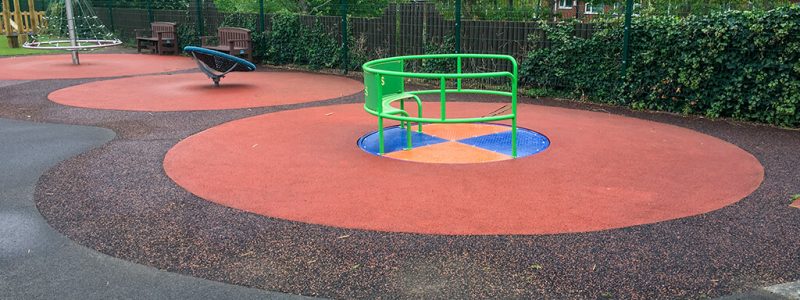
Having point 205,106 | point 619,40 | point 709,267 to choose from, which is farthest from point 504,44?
point 709,267

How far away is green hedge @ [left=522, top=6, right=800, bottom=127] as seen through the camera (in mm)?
7711

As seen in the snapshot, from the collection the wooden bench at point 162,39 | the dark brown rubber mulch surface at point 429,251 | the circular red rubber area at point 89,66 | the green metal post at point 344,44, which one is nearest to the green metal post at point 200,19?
the circular red rubber area at point 89,66

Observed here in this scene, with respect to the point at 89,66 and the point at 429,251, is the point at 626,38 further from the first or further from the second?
the point at 89,66

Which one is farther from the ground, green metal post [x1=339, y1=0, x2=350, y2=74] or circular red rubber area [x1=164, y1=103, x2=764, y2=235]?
green metal post [x1=339, y1=0, x2=350, y2=74]

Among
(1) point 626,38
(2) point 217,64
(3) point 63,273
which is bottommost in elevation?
(3) point 63,273

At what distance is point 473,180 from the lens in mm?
5391

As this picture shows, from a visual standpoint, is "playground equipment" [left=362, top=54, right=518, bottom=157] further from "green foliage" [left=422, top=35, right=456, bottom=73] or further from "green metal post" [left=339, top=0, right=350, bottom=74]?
"green metal post" [left=339, top=0, right=350, bottom=74]

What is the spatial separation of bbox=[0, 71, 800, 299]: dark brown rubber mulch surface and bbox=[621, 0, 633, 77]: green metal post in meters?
4.19

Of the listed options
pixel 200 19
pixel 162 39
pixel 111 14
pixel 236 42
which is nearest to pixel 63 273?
pixel 236 42

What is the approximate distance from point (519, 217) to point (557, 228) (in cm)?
32

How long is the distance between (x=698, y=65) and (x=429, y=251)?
611 cm

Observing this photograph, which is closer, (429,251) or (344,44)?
(429,251)

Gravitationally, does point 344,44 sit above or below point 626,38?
below

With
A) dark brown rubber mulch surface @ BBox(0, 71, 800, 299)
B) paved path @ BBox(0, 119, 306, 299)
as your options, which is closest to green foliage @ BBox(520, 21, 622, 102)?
dark brown rubber mulch surface @ BBox(0, 71, 800, 299)
